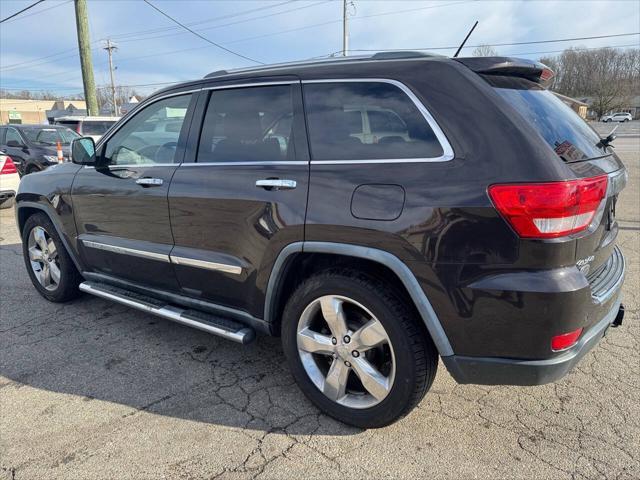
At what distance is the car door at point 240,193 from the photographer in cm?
262

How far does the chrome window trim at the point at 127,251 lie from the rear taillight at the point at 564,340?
240 cm

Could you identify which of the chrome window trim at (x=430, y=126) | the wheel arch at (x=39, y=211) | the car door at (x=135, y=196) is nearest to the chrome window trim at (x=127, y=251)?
the car door at (x=135, y=196)

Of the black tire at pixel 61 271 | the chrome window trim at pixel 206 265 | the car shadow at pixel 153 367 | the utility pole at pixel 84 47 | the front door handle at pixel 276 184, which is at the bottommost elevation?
the car shadow at pixel 153 367

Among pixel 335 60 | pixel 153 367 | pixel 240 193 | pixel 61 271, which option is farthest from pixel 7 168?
pixel 335 60

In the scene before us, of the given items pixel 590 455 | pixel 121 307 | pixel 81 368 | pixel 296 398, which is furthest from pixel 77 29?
pixel 590 455

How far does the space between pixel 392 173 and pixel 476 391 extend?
156 centimetres

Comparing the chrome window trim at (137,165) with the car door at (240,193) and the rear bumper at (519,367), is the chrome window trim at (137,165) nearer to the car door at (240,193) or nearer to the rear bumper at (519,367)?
the car door at (240,193)

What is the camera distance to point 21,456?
2.41m

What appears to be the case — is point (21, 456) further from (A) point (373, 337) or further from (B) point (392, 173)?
(B) point (392, 173)

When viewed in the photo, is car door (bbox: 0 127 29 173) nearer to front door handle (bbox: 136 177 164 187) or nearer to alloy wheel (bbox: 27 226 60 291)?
alloy wheel (bbox: 27 226 60 291)

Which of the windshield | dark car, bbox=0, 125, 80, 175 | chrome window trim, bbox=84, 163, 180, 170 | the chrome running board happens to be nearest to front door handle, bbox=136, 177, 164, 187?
chrome window trim, bbox=84, 163, 180, 170

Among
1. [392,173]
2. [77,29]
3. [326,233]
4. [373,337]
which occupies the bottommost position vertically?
[373,337]

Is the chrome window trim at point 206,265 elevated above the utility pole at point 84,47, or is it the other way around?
the utility pole at point 84,47

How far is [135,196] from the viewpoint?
3.37 meters
